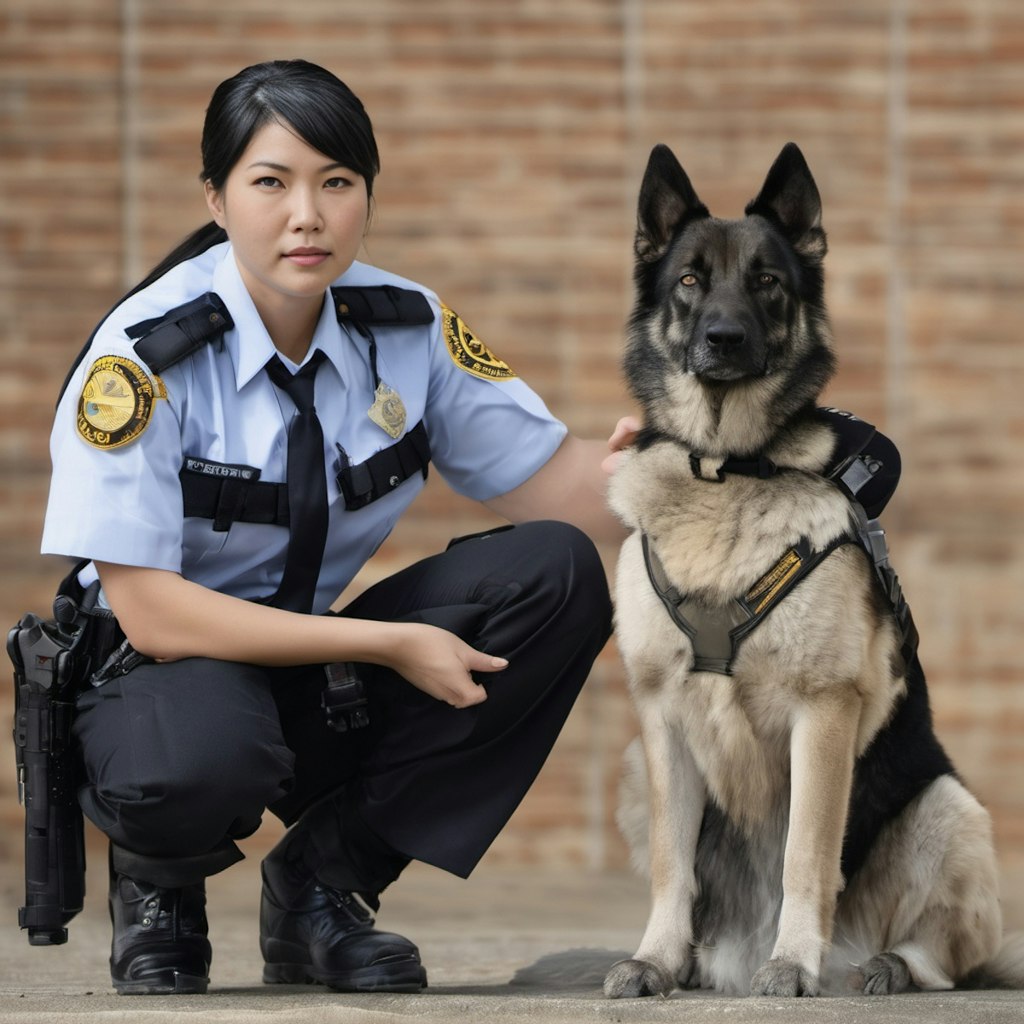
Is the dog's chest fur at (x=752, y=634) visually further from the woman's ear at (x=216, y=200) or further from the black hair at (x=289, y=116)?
the woman's ear at (x=216, y=200)

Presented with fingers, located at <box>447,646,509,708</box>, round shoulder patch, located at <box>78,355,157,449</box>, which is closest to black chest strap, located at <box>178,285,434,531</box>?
round shoulder patch, located at <box>78,355,157,449</box>

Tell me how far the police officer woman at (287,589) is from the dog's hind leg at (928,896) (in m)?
0.59

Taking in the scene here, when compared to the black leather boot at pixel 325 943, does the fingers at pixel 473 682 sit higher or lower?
higher

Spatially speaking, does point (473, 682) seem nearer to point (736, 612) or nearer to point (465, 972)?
point (736, 612)

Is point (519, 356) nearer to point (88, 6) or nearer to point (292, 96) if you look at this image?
point (88, 6)

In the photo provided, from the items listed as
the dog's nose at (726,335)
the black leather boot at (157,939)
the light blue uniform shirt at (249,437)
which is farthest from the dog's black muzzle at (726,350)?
the black leather boot at (157,939)

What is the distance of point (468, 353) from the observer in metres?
2.92

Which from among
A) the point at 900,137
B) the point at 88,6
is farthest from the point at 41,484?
the point at 900,137

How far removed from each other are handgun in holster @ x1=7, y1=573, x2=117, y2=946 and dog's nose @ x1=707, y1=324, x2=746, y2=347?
1091mm

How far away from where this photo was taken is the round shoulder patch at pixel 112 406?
241cm

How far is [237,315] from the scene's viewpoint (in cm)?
260

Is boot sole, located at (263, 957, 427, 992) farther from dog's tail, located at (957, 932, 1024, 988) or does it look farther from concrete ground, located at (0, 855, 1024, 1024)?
dog's tail, located at (957, 932, 1024, 988)

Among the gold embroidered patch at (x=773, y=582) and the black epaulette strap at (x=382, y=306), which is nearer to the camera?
the gold embroidered patch at (x=773, y=582)

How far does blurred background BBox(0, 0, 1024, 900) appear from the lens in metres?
4.93
